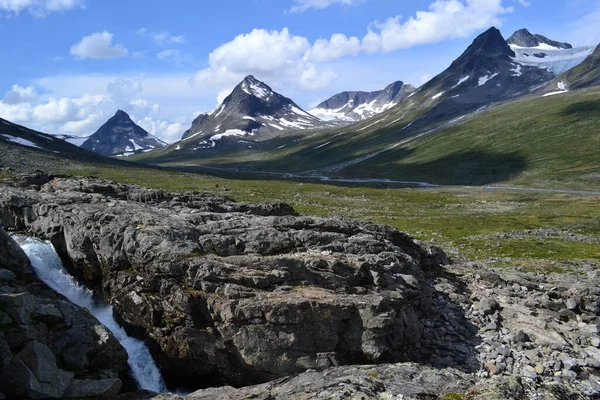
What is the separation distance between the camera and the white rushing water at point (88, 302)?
30.5 metres

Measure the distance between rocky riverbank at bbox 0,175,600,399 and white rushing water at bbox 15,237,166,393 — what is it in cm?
83

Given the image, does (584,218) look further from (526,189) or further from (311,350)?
(311,350)

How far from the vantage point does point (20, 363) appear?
74.0 feet

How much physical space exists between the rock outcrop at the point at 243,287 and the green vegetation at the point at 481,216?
28196mm

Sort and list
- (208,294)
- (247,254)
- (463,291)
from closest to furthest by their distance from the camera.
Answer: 1. (208,294)
2. (247,254)
3. (463,291)

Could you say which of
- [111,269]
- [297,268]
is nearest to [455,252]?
[297,268]

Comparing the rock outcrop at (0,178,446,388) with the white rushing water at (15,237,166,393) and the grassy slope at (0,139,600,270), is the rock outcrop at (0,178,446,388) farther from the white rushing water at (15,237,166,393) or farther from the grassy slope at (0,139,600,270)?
the grassy slope at (0,139,600,270)

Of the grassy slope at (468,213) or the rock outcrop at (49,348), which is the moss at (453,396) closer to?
the rock outcrop at (49,348)

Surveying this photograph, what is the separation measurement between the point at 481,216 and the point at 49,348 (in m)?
95.4

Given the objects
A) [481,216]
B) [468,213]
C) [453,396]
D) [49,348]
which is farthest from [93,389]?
[468,213]

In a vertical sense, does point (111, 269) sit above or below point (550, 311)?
above

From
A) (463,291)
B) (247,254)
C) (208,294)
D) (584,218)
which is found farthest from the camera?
(584,218)

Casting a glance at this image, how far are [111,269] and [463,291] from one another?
108 feet

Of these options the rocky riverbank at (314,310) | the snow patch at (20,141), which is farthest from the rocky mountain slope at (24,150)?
the rocky riverbank at (314,310)
